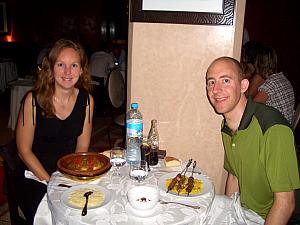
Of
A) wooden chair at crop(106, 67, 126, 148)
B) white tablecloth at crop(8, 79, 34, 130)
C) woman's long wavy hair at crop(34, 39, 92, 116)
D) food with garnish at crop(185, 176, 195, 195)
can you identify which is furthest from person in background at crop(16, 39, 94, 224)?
white tablecloth at crop(8, 79, 34, 130)

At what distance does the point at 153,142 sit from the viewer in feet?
6.91

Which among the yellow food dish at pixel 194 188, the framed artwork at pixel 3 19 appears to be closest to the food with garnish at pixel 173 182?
→ the yellow food dish at pixel 194 188

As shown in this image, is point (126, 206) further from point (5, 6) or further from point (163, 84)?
point (5, 6)

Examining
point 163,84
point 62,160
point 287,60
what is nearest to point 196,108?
point 163,84

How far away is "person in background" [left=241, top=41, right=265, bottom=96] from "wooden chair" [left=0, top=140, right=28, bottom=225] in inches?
91.1

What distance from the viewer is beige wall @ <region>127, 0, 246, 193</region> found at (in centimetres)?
211

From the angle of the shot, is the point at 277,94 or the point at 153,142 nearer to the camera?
the point at 153,142

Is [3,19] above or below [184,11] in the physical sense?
above

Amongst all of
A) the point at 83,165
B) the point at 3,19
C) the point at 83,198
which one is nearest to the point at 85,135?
the point at 83,165

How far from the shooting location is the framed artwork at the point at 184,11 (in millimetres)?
2020

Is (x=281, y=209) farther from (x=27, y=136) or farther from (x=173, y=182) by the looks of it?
(x=27, y=136)

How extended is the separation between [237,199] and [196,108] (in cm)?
74

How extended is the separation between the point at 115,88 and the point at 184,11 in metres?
2.03

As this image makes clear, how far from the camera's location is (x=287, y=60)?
6285mm
